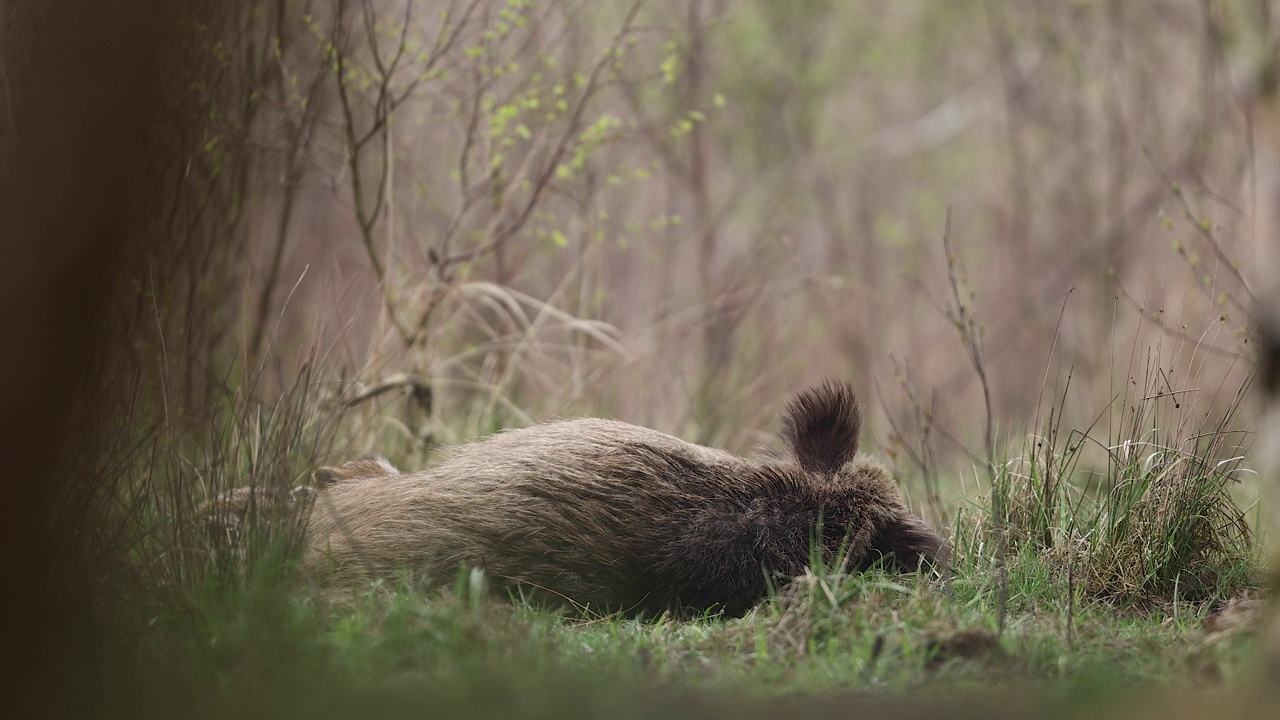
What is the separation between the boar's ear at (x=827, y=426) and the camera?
452 cm

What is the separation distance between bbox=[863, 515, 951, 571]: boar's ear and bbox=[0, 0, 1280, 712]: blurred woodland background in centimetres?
39

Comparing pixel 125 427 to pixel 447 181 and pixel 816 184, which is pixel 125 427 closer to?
pixel 447 181

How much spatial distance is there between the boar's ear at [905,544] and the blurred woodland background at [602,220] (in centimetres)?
39

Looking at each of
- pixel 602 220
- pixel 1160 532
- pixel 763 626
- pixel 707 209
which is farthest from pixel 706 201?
pixel 763 626

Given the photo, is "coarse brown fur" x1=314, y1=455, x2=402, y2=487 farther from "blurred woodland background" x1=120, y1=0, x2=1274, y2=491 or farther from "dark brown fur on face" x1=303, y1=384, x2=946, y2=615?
"blurred woodland background" x1=120, y1=0, x2=1274, y2=491

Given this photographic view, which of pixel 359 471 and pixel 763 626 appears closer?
pixel 763 626

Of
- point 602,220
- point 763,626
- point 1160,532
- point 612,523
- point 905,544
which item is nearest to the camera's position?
point 763,626

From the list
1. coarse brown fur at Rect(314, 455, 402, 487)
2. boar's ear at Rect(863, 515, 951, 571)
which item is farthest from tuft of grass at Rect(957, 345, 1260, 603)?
coarse brown fur at Rect(314, 455, 402, 487)

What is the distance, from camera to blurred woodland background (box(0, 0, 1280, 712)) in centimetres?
327

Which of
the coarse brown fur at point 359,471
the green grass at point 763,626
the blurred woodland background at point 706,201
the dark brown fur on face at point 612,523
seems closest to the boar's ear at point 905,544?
the dark brown fur on face at point 612,523

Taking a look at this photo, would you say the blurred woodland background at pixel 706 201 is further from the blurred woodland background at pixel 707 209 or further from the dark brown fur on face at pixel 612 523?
the dark brown fur on face at pixel 612 523

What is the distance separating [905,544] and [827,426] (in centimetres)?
59

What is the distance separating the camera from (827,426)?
455 cm

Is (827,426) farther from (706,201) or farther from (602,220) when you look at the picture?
(706,201)
